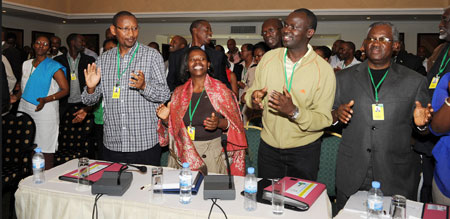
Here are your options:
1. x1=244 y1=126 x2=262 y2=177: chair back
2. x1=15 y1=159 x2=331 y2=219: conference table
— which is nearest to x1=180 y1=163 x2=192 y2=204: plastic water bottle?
x1=15 y1=159 x2=331 y2=219: conference table

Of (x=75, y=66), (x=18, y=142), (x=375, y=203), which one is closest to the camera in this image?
(x=375, y=203)

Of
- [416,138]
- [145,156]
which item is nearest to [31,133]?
[145,156]

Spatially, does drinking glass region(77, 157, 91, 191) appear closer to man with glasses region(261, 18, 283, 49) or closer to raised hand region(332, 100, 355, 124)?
raised hand region(332, 100, 355, 124)

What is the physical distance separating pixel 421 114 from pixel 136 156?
1.93 metres

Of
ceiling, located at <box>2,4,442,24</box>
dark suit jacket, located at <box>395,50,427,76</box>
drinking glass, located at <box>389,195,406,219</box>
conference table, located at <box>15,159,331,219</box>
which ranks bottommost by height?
conference table, located at <box>15,159,331,219</box>

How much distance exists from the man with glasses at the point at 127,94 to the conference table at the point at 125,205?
0.59 meters

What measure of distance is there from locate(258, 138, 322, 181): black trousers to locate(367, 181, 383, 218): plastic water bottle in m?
0.69

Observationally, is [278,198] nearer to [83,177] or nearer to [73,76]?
[83,177]

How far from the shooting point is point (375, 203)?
1577mm

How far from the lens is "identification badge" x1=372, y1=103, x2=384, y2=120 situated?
82.7 inches

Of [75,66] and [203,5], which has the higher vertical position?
[203,5]

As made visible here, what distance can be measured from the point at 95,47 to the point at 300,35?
41.1 ft

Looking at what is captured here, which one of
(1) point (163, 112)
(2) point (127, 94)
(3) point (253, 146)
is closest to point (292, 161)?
(3) point (253, 146)

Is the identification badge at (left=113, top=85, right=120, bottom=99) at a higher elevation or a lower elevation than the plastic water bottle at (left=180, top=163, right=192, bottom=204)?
higher
